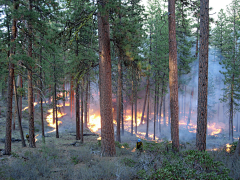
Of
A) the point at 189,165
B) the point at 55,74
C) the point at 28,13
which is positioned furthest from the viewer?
the point at 55,74

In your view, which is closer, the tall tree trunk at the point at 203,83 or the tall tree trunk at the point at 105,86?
the tall tree trunk at the point at 203,83

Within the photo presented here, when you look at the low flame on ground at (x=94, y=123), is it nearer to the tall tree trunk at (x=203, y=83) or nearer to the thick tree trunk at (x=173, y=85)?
the thick tree trunk at (x=173, y=85)

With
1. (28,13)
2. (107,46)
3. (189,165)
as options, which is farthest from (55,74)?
(189,165)

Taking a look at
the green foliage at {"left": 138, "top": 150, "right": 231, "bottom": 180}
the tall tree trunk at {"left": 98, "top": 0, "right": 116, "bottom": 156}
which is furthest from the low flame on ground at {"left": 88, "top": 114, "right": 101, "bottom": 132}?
the green foliage at {"left": 138, "top": 150, "right": 231, "bottom": 180}

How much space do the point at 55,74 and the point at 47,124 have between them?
14854 millimetres

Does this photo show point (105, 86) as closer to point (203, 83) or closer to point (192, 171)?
point (203, 83)

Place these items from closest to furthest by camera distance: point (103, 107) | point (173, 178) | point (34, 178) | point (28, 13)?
point (173, 178), point (34, 178), point (103, 107), point (28, 13)

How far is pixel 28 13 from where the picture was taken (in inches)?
393

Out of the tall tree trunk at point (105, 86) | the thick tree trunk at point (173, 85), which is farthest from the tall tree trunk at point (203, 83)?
the tall tree trunk at point (105, 86)

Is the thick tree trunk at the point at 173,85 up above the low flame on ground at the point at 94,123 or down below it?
above

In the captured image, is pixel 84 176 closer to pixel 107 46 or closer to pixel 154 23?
pixel 107 46

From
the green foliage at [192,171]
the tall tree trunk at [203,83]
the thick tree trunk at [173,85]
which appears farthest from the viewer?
the thick tree trunk at [173,85]

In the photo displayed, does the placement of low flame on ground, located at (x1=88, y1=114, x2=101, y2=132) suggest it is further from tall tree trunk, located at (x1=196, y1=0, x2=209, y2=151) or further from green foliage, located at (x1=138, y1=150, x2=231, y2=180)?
green foliage, located at (x1=138, y1=150, x2=231, y2=180)

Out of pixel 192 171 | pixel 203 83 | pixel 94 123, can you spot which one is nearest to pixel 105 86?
pixel 203 83
